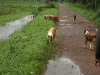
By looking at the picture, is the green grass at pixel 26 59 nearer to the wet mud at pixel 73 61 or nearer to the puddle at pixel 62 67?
the puddle at pixel 62 67

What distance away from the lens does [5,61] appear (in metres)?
10.0

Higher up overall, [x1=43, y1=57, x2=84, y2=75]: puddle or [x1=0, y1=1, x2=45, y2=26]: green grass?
[x1=43, y1=57, x2=84, y2=75]: puddle

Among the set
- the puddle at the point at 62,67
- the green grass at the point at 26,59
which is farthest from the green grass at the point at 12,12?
the puddle at the point at 62,67

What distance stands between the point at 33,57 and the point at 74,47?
3.58 metres

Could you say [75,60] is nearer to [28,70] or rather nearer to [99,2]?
[28,70]

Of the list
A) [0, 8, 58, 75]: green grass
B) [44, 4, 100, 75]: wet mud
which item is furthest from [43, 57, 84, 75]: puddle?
[0, 8, 58, 75]: green grass

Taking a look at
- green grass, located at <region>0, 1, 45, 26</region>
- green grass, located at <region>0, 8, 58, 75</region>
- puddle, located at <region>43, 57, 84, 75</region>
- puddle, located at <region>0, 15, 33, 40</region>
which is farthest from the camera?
green grass, located at <region>0, 1, 45, 26</region>

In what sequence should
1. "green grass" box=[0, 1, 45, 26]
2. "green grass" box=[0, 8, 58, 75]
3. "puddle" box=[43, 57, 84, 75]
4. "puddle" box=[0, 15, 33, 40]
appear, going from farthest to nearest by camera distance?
"green grass" box=[0, 1, 45, 26], "puddle" box=[0, 15, 33, 40], "puddle" box=[43, 57, 84, 75], "green grass" box=[0, 8, 58, 75]

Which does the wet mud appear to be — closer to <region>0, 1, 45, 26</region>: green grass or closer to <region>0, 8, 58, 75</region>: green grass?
<region>0, 8, 58, 75</region>: green grass

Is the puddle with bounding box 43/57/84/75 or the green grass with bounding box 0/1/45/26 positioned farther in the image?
the green grass with bounding box 0/1/45/26

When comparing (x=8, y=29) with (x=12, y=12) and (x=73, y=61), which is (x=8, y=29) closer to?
(x=73, y=61)

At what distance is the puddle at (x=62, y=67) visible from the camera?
380 inches

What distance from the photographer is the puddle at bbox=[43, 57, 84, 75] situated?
9647 mm

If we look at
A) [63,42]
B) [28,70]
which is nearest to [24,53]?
[28,70]
